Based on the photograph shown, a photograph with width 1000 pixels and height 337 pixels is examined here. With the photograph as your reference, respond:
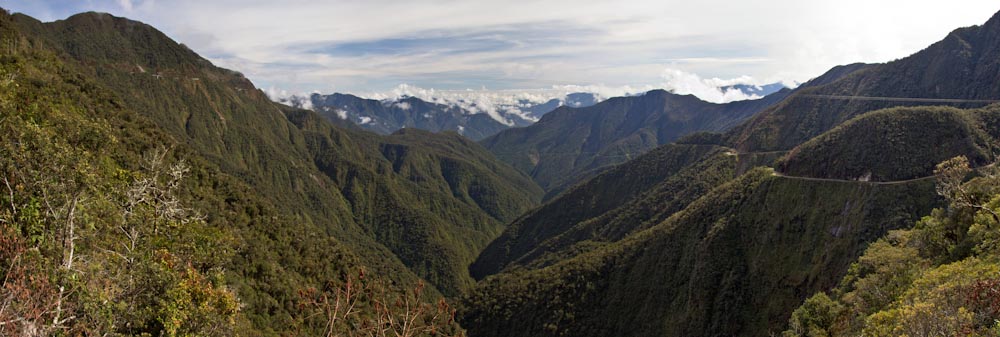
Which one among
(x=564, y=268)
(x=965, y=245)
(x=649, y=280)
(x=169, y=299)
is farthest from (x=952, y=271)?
(x=564, y=268)

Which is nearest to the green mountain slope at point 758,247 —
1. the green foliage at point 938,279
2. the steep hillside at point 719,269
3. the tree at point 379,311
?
the steep hillside at point 719,269

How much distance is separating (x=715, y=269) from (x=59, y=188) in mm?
104963

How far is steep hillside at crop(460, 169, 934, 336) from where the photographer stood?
8275cm

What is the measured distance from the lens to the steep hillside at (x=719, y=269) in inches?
3258

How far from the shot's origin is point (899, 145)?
9425 cm

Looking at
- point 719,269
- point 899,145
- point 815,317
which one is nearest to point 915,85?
point 899,145

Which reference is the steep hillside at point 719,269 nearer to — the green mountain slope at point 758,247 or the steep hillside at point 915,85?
the green mountain slope at point 758,247

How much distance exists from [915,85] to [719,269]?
13244cm

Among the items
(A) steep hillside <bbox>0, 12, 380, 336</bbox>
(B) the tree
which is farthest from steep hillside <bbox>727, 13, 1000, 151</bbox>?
(A) steep hillside <bbox>0, 12, 380, 336</bbox>

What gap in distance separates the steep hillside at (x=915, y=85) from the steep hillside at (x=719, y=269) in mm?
79584

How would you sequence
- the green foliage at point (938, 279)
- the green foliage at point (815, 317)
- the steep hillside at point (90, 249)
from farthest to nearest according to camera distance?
the green foliage at point (815, 317) → the green foliage at point (938, 279) → the steep hillside at point (90, 249)

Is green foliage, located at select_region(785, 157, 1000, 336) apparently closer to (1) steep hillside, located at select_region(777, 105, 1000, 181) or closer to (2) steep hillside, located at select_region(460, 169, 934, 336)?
(2) steep hillside, located at select_region(460, 169, 934, 336)

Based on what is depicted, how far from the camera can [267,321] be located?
2255 inches

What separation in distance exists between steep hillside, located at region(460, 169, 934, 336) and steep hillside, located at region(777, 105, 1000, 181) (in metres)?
5.98
